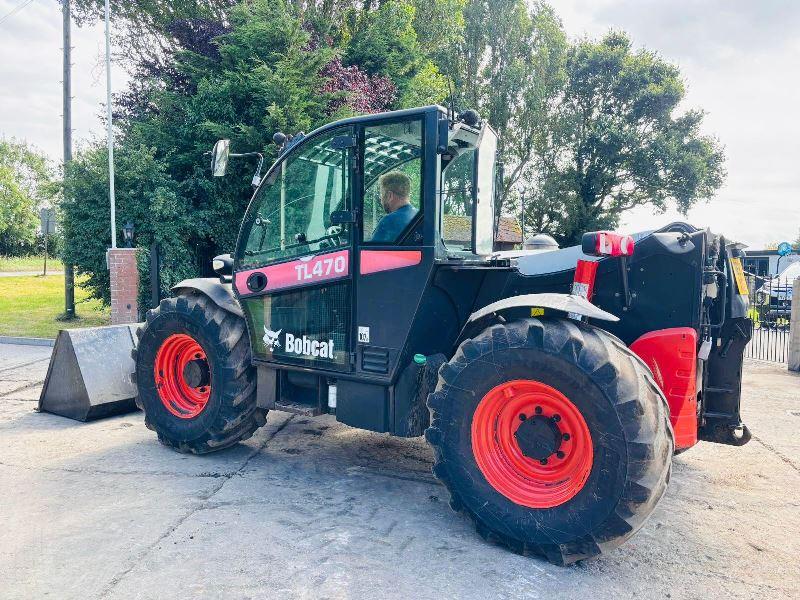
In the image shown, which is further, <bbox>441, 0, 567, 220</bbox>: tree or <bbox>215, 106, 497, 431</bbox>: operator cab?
<bbox>441, 0, 567, 220</bbox>: tree

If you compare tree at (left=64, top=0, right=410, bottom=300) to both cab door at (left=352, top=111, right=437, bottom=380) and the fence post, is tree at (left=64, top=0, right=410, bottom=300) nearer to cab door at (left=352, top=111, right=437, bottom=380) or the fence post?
cab door at (left=352, top=111, right=437, bottom=380)

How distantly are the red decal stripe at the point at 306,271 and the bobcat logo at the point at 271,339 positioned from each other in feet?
1.01

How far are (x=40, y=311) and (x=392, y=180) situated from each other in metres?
15.0

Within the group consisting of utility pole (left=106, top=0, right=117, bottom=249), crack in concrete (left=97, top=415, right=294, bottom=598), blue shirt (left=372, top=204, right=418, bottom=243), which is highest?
utility pole (left=106, top=0, right=117, bottom=249)

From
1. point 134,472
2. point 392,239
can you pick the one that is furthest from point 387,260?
point 134,472

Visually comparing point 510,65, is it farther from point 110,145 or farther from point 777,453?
point 777,453

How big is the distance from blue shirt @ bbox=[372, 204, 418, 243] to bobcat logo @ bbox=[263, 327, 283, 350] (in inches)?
43.2

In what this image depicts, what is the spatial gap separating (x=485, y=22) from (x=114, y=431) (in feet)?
76.6

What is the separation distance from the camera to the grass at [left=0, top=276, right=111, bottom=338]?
12289 mm

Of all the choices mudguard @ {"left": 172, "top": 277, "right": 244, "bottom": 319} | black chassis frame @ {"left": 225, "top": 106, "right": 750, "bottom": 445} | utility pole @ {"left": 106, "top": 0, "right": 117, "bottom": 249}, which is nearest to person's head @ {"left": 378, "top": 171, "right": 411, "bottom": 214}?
black chassis frame @ {"left": 225, "top": 106, "right": 750, "bottom": 445}

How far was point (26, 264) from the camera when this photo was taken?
137 ft

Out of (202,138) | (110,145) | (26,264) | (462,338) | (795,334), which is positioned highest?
(202,138)

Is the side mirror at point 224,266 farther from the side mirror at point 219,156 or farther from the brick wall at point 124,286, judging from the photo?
the brick wall at point 124,286

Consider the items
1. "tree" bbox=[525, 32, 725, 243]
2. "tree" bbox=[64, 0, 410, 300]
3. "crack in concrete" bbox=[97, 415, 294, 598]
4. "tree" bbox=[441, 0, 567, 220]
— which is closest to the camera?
"crack in concrete" bbox=[97, 415, 294, 598]
